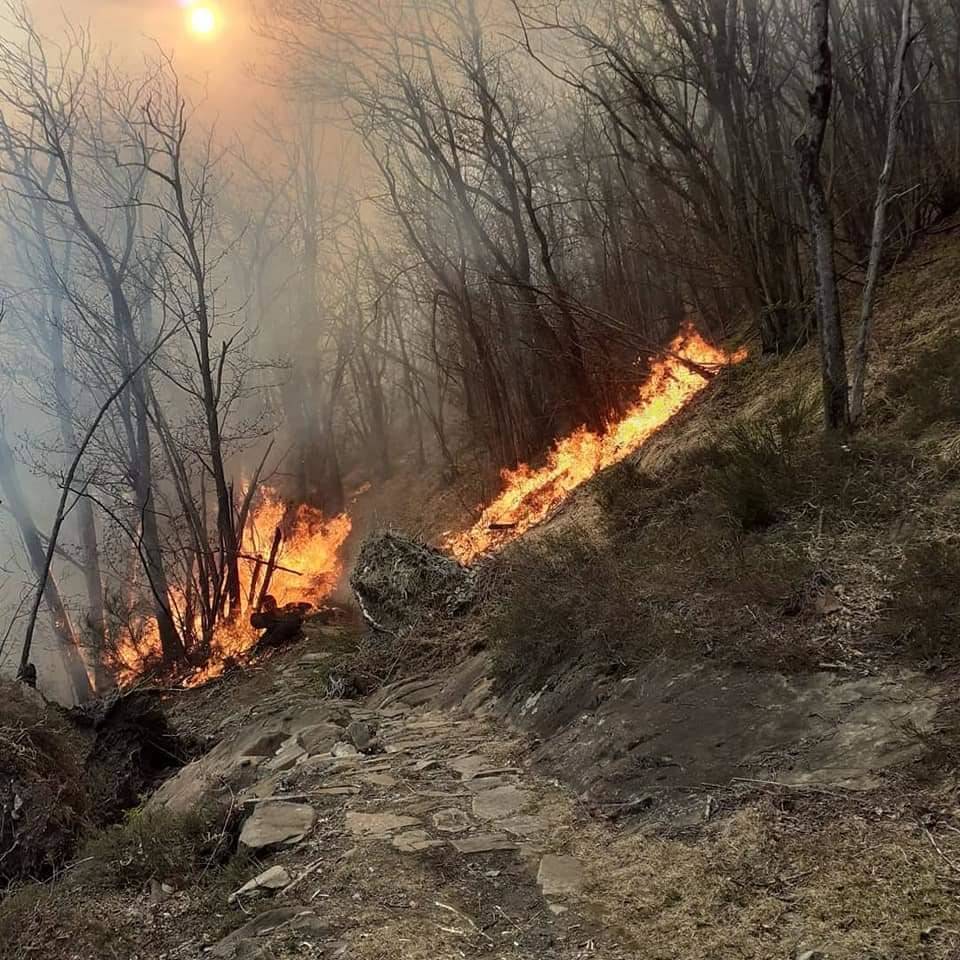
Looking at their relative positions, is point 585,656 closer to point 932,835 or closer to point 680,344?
point 932,835

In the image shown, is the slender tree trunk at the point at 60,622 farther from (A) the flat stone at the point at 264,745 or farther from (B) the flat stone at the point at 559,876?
(B) the flat stone at the point at 559,876

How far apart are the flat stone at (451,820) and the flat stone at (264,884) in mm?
722

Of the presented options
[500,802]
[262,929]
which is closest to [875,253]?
[500,802]

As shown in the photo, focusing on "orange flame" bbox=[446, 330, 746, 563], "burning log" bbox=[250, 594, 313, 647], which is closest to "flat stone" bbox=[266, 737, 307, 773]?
"orange flame" bbox=[446, 330, 746, 563]

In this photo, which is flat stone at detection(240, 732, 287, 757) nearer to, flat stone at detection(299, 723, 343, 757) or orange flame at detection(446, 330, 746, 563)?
flat stone at detection(299, 723, 343, 757)

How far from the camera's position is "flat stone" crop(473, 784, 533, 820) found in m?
3.59

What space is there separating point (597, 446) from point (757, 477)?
821cm

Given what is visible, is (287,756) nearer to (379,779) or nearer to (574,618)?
(379,779)

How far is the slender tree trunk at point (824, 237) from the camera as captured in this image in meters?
5.89

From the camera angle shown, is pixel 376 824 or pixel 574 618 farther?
pixel 574 618

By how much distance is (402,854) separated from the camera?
321 cm

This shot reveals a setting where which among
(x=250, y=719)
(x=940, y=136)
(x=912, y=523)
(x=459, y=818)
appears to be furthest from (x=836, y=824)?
(x=940, y=136)

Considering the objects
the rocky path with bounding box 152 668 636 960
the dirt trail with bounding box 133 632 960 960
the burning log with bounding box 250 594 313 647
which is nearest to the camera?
the dirt trail with bounding box 133 632 960 960

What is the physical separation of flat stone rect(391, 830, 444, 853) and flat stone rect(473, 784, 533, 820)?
315mm
